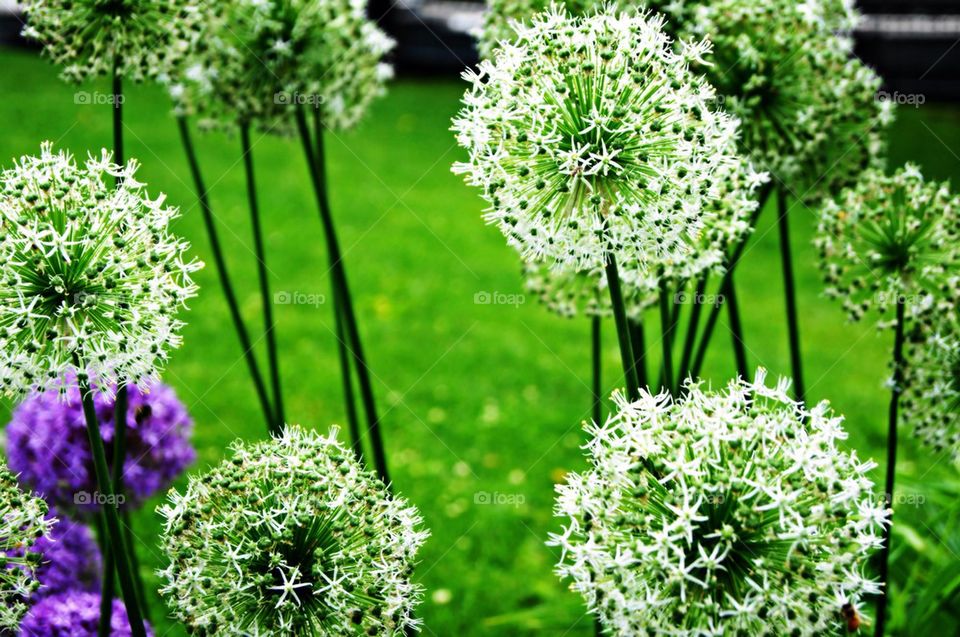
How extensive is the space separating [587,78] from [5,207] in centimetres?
164

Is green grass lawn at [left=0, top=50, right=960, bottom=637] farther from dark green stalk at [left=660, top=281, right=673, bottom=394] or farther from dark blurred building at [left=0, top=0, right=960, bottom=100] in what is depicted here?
dark blurred building at [left=0, top=0, right=960, bottom=100]

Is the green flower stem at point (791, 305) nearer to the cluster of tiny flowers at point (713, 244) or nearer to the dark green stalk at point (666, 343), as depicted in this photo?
the cluster of tiny flowers at point (713, 244)

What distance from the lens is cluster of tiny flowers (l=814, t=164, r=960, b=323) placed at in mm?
3363

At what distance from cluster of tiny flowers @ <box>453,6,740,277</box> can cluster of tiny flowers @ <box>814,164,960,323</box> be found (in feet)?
4.03

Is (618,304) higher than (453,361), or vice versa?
(453,361)

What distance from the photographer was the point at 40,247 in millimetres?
2336

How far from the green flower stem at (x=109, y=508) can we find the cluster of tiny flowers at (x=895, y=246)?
271 centimetres

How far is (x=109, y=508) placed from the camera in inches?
95.9

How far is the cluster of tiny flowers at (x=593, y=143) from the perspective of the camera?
2.40 m

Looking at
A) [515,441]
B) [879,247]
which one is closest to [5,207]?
[879,247]

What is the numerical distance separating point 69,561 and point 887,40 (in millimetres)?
18264

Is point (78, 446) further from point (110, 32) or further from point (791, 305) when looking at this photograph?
point (791, 305)

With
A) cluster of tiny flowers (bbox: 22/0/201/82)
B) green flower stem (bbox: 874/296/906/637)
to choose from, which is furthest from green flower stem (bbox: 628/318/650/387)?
cluster of tiny flowers (bbox: 22/0/201/82)

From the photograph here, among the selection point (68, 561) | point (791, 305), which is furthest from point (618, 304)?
point (68, 561)
